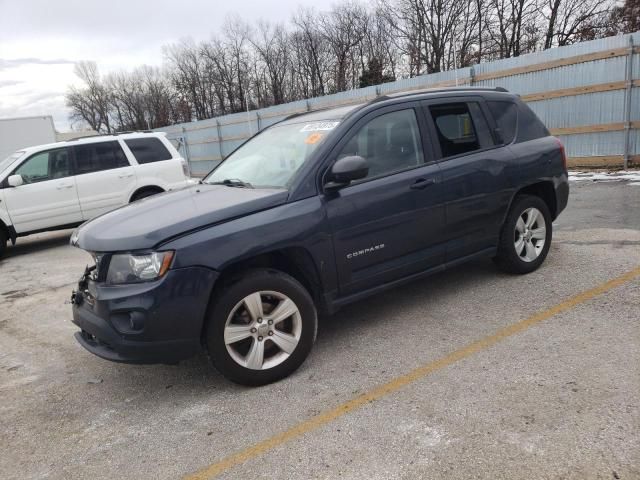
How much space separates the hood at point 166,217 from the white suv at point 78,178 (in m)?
5.15

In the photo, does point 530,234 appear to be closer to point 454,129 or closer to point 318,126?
point 454,129

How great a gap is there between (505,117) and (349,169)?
215cm

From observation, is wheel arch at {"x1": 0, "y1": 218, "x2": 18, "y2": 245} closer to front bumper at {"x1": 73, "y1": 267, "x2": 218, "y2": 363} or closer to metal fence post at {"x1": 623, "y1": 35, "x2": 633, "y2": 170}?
front bumper at {"x1": 73, "y1": 267, "x2": 218, "y2": 363}

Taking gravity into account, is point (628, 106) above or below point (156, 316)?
above

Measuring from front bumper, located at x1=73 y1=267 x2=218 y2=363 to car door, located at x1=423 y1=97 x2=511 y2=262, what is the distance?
2.14 meters

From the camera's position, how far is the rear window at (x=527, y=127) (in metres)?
Result: 4.67

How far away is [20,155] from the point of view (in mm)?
8617

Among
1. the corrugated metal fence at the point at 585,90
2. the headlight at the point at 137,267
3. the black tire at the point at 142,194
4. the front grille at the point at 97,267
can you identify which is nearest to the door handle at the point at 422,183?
the headlight at the point at 137,267

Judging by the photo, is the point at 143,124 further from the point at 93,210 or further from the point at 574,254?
the point at 574,254

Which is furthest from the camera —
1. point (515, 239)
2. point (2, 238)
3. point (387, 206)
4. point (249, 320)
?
point (2, 238)

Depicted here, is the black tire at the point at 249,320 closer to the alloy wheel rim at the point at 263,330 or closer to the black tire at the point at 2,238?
the alloy wheel rim at the point at 263,330

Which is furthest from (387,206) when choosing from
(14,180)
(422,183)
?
(14,180)

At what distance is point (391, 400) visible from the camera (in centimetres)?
289

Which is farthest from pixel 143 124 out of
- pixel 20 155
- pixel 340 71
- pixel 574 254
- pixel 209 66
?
pixel 574 254
